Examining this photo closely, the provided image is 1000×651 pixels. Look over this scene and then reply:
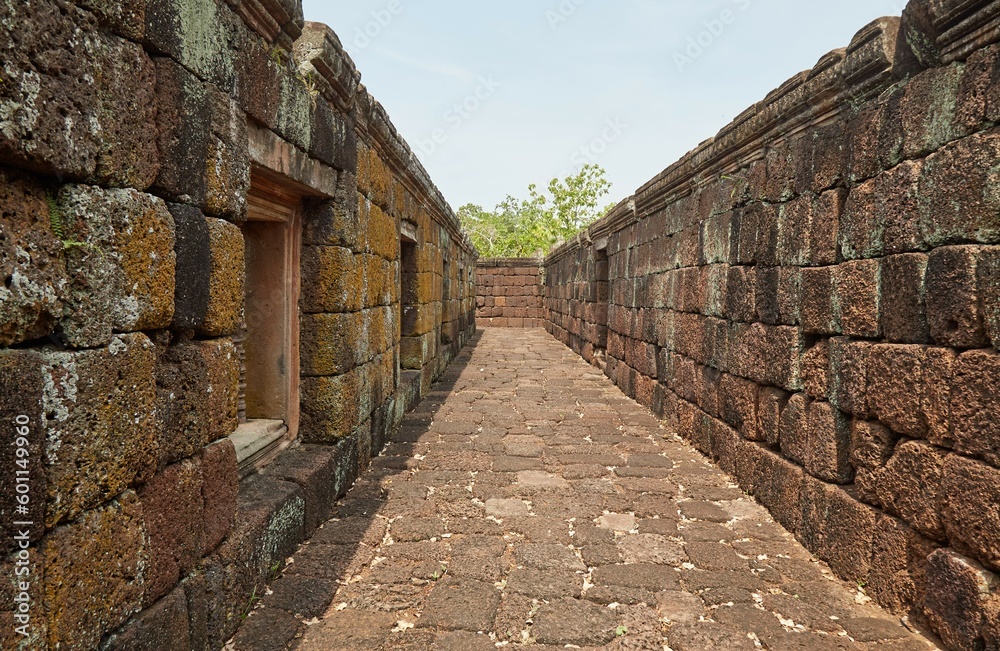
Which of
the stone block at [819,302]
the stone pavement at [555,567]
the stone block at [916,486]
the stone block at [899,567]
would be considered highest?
the stone block at [819,302]

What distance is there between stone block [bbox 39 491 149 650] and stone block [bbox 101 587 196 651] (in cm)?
4

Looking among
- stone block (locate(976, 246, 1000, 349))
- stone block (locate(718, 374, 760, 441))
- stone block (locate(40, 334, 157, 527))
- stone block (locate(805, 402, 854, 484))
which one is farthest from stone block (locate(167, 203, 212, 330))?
stone block (locate(718, 374, 760, 441))

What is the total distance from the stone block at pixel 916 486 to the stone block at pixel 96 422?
3101mm

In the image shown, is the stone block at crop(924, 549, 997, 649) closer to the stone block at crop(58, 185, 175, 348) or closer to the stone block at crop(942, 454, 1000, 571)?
the stone block at crop(942, 454, 1000, 571)

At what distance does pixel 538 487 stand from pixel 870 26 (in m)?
3.48

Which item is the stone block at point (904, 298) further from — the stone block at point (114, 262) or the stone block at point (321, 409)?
the stone block at point (321, 409)

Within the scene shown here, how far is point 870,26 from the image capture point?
9.97 ft

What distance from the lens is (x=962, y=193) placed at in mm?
2434

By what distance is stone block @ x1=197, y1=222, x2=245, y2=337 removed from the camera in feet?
7.68

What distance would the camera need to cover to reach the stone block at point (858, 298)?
3.01 metres

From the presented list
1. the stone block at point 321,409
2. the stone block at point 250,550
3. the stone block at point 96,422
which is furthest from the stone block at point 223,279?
the stone block at point 321,409

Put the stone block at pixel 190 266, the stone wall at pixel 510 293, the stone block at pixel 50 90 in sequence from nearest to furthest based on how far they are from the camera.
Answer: the stone block at pixel 50 90 < the stone block at pixel 190 266 < the stone wall at pixel 510 293

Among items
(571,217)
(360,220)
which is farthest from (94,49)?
(571,217)

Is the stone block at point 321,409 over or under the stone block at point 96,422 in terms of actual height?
under
